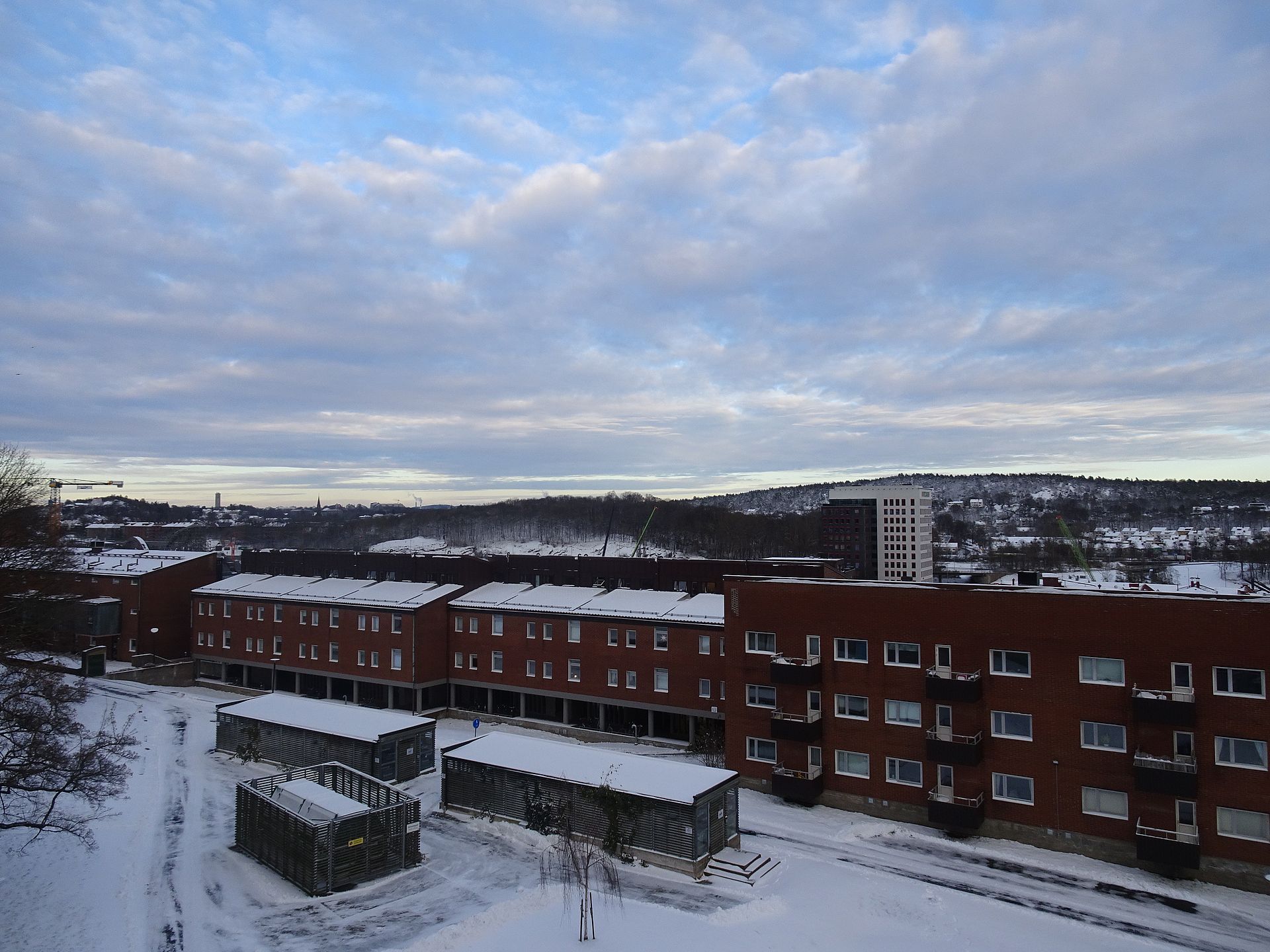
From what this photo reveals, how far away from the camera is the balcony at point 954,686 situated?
31734 mm

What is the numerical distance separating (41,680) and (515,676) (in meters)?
31.8

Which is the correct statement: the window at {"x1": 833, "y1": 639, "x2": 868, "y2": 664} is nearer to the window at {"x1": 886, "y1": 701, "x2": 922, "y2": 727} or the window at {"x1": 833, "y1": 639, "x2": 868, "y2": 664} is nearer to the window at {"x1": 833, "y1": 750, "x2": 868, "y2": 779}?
the window at {"x1": 886, "y1": 701, "x2": 922, "y2": 727}

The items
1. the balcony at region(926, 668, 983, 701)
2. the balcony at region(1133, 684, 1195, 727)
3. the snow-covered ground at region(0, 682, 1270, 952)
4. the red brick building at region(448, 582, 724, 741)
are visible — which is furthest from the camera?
the red brick building at region(448, 582, 724, 741)

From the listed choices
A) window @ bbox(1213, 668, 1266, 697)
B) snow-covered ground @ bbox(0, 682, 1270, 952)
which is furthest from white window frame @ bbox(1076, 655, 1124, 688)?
snow-covered ground @ bbox(0, 682, 1270, 952)

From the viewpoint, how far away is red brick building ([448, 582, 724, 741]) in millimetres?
47406

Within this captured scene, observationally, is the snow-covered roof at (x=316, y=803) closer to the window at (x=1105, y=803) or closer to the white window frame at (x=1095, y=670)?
the window at (x=1105, y=803)

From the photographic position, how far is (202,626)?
236ft

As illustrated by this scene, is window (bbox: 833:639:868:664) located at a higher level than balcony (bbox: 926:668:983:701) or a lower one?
higher

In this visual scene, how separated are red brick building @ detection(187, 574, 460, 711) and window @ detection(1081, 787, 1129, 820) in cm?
4370

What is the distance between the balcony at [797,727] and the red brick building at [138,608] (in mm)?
65394

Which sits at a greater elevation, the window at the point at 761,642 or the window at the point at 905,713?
the window at the point at 761,642

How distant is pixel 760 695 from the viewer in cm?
3822

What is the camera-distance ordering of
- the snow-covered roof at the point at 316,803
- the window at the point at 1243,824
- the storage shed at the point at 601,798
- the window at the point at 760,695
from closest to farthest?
the window at the point at 1243,824 → the snow-covered roof at the point at 316,803 → the storage shed at the point at 601,798 → the window at the point at 760,695

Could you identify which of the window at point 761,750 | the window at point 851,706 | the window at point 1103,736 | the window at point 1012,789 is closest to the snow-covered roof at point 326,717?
Result: the window at point 761,750
